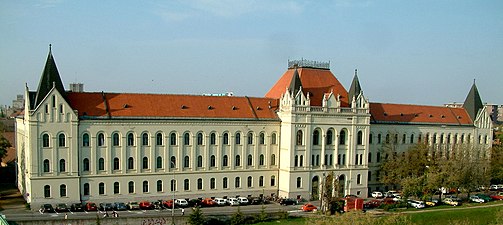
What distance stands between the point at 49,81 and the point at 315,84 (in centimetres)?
4076

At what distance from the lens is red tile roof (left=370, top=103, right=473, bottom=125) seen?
8562 cm

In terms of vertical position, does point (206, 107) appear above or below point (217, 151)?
above

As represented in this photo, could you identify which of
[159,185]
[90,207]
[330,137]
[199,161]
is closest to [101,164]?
[90,207]

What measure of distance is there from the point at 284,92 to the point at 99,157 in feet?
97.6

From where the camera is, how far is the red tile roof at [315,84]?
7704 centimetres

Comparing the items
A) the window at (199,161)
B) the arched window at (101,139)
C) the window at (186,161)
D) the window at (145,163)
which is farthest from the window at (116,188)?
the window at (199,161)

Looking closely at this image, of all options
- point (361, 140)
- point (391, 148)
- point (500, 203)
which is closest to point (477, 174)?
point (500, 203)

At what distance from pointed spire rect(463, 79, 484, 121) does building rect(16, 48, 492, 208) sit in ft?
63.6

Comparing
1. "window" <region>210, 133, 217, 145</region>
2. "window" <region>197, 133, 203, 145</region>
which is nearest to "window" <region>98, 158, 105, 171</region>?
"window" <region>197, 133, 203, 145</region>

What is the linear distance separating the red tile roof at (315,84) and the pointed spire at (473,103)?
107 feet

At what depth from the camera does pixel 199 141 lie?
69.8m

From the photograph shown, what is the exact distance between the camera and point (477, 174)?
3098 inches

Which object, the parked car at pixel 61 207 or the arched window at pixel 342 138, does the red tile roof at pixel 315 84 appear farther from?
the parked car at pixel 61 207

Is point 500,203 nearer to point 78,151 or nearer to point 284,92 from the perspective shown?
point 284,92
